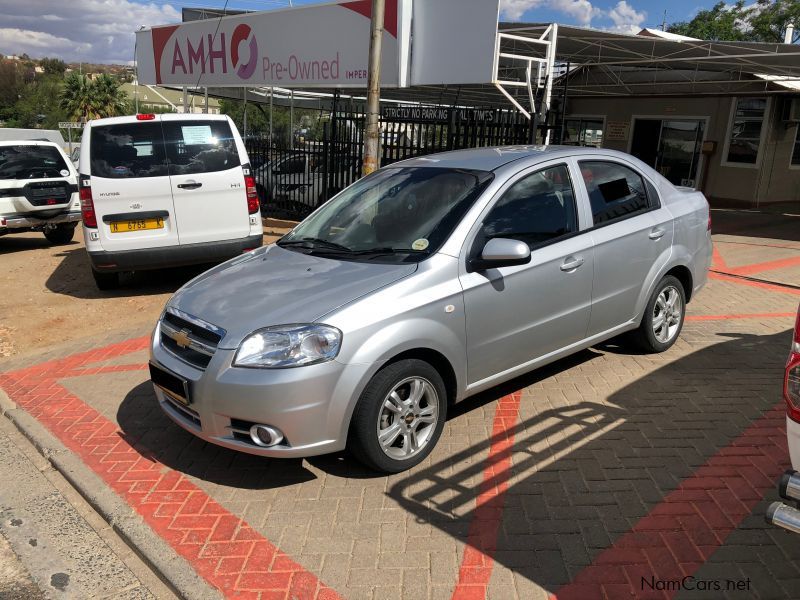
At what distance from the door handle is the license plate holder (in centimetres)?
249

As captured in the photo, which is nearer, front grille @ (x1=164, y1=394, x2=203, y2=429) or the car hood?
the car hood

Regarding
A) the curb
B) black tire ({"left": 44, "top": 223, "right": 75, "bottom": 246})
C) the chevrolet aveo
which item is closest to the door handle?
the chevrolet aveo

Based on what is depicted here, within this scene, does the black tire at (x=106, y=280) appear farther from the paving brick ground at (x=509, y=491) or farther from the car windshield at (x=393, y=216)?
the car windshield at (x=393, y=216)

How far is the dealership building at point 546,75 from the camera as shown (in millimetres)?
8742

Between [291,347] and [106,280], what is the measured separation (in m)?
5.60

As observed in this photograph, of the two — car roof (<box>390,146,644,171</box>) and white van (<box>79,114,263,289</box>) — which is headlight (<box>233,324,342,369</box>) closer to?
car roof (<box>390,146,644,171</box>)

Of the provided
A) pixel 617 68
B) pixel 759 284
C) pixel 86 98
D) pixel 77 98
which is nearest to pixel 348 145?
pixel 759 284

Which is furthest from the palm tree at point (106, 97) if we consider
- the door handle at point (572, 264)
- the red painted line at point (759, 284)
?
the door handle at point (572, 264)

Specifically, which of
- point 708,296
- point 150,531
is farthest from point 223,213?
point 708,296

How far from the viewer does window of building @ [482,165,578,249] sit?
411cm

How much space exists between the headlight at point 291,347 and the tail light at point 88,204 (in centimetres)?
465

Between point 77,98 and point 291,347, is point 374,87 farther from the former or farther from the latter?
point 77,98

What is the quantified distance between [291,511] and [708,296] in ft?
20.4

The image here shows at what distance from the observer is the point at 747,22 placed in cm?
4031
